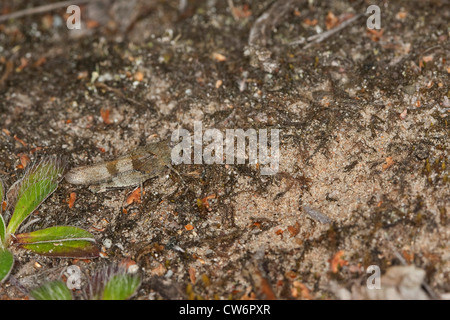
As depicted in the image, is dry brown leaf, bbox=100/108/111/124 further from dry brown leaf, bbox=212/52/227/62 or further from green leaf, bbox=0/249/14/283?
green leaf, bbox=0/249/14/283

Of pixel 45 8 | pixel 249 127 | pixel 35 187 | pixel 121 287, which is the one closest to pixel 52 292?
pixel 121 287

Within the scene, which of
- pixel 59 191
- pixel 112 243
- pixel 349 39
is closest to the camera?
pixel 112 243

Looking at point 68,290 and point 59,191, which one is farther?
point 59,191

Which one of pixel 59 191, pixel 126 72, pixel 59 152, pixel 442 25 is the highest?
pixel 442 25

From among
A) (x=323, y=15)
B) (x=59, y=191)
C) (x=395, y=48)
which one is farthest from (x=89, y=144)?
(x=395, y=48)

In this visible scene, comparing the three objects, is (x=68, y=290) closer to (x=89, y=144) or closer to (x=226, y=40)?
(x=89, y=144)
